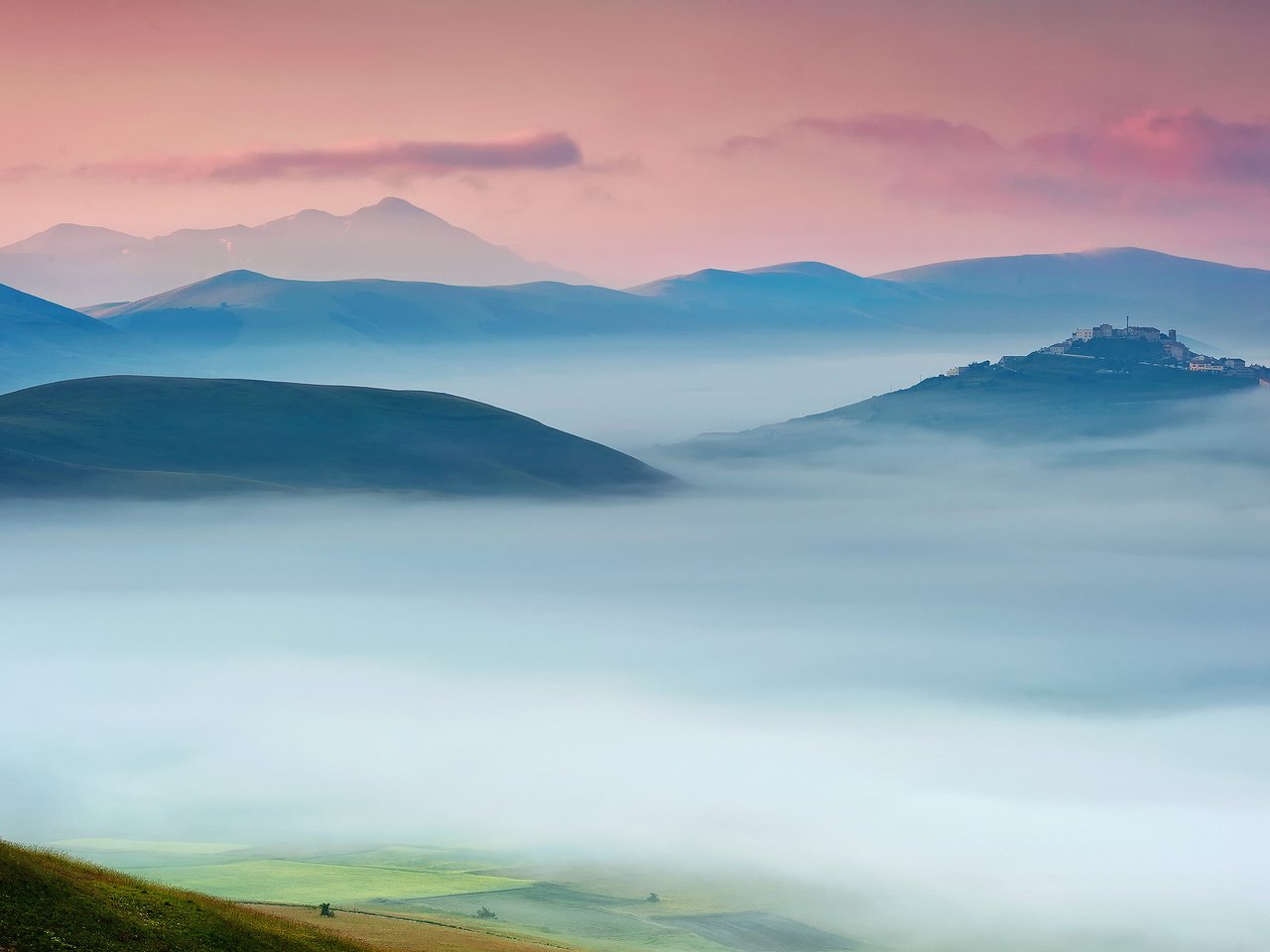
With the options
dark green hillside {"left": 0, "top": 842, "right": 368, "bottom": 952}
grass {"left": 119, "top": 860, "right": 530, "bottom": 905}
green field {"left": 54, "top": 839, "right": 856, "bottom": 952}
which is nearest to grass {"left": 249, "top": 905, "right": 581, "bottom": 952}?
green field {"left": 54, "top": 839, "right": 856, "bottom": 952}

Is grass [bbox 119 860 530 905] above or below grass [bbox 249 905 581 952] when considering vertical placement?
below

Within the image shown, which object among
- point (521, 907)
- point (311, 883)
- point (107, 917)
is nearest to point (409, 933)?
point (521, 907)

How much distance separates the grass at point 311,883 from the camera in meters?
164

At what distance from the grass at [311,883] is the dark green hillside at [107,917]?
80.1 metres

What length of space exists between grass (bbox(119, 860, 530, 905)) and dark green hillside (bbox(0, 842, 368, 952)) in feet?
263

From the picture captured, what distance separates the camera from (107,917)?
231ft

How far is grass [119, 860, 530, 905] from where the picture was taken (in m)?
164

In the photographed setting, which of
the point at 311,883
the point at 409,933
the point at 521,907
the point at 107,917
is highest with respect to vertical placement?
the point at 107,917

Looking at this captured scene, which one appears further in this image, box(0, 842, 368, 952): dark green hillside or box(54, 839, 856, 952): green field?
box(54, 839, 856, 952): green field

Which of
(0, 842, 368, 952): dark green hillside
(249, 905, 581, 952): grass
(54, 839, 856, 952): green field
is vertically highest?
(0, 842, 368, 952): dark green hillside

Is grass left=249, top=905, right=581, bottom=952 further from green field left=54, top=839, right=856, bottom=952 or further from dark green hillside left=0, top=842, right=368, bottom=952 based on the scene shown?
dark green hillside left=0, top=842, right=368, bottom=952

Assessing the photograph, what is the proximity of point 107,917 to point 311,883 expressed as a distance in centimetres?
11162

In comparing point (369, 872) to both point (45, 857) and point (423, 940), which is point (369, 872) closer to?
point (423, 940)

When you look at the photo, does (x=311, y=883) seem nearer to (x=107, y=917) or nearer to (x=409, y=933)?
(x=409, y=933)
